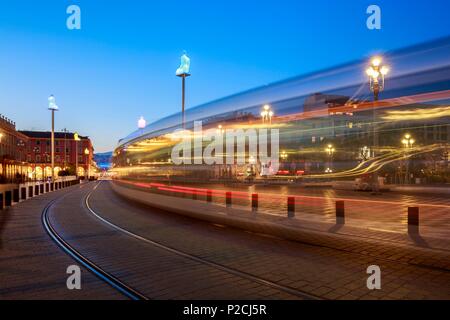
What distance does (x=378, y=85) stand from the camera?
11.9m

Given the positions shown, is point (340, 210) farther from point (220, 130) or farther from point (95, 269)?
point (95, 269)

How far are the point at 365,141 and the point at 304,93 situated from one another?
835 centimetres

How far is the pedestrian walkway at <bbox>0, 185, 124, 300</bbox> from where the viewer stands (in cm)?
542

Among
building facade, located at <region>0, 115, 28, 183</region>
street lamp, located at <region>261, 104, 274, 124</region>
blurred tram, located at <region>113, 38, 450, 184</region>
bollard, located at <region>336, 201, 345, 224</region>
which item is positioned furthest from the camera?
building facade, located at <region>0, 115, 28, 183</region>

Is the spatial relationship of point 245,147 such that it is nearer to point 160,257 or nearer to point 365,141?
point 160,257

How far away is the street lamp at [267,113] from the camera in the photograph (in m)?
12.1

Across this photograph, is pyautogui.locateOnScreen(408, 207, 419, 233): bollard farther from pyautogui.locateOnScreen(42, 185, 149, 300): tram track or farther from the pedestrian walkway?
the pedestrian walkway

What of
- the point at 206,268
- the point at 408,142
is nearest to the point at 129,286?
the point at 206,268

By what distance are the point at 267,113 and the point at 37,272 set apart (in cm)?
836

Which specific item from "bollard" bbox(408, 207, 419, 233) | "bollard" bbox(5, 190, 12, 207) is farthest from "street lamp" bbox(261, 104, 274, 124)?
"bollard" bbox(5, 190, 12, 207)

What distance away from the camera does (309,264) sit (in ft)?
23.4

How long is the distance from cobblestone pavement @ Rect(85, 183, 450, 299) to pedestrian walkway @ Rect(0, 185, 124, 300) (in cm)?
256

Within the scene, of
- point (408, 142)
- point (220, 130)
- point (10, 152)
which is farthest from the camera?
point (10, 152)
